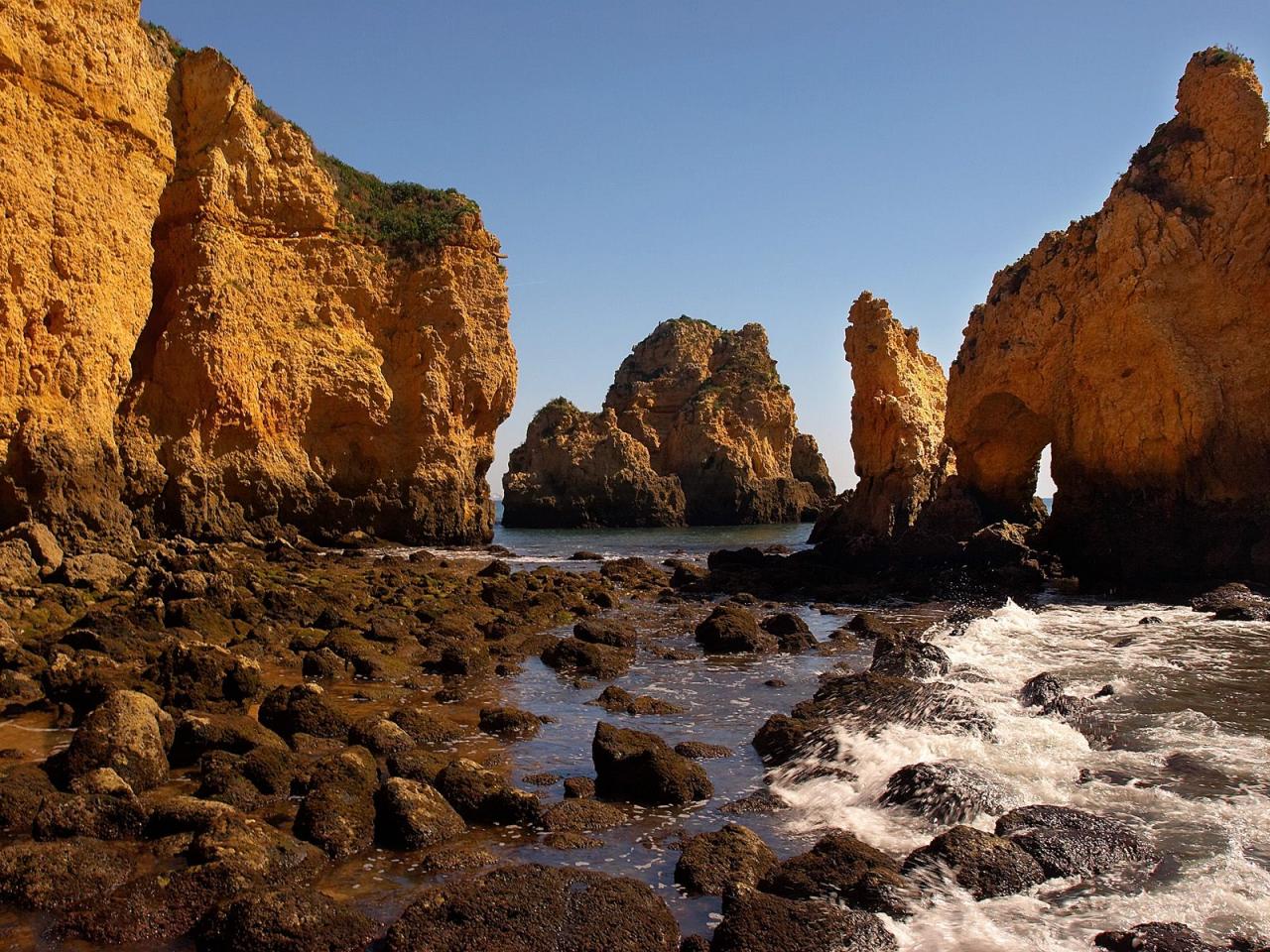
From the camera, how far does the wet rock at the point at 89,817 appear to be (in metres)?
7.34

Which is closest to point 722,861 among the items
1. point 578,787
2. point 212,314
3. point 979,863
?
point 979,863

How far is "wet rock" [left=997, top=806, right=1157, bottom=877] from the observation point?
7309 mm

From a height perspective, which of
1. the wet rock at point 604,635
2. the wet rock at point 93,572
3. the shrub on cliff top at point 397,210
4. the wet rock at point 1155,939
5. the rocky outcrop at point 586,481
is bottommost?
the wet rock at point 1155,939

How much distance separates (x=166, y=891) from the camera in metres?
6.50

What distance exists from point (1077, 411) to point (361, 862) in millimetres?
24088

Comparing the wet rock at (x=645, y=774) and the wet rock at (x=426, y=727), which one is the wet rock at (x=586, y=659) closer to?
the wet rock at (x=426, y=727)

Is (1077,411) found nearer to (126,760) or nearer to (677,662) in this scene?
(677,662)

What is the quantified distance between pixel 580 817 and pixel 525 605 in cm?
1257

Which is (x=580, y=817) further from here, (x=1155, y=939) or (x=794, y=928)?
(x=1155, y=939)

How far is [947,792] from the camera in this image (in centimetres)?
871

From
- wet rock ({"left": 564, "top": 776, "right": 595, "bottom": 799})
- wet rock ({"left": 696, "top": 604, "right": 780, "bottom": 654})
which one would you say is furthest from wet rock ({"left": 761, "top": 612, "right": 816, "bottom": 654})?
wet rock ({"left": 564, "top": 776, "right": 595, "bottom": 799})

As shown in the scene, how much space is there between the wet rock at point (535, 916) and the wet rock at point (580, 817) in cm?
138

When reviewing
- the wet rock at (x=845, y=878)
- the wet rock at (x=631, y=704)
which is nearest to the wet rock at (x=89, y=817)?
the wet rock at (x=845, y=878)

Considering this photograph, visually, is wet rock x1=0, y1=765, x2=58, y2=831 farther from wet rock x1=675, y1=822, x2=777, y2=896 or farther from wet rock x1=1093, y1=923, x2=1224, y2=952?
wet rock x1=1093, y1=923, x2=1224, y2=952
